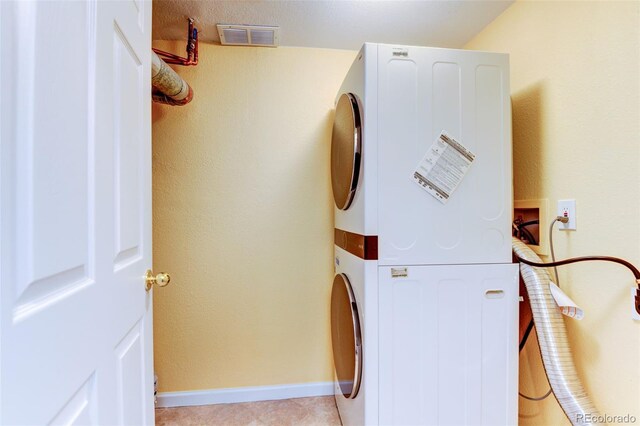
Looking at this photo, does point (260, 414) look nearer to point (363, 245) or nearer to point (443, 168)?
point (363, 245)

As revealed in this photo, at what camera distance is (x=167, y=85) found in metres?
1.55

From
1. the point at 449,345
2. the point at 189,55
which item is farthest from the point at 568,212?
the point at 189,55

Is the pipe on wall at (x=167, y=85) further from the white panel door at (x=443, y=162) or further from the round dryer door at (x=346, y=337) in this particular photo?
the round dryer door at (x=346, y=337)

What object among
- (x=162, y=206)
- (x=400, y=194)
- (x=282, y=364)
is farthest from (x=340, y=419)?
(x=162, y=206)

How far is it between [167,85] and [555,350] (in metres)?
2.10

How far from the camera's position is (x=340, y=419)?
5.69ft

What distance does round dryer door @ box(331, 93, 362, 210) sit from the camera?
49.7 inches

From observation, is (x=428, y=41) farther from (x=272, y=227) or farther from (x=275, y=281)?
(x=275, y=281)

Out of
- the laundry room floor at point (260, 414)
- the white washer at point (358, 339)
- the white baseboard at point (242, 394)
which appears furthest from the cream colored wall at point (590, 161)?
the white baseboard at point (242, 394)

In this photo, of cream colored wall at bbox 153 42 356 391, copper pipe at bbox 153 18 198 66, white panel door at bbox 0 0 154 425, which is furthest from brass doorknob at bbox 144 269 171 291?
copper pipe at bbox 153 18 198 66

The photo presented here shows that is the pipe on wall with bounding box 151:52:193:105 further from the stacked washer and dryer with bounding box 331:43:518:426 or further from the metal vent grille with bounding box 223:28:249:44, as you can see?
the stacked washer and dryer with bounding box 331:43:518:426

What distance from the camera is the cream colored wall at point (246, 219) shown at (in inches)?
75.2

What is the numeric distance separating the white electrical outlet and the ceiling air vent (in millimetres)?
1719

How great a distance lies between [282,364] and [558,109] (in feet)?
6.76
